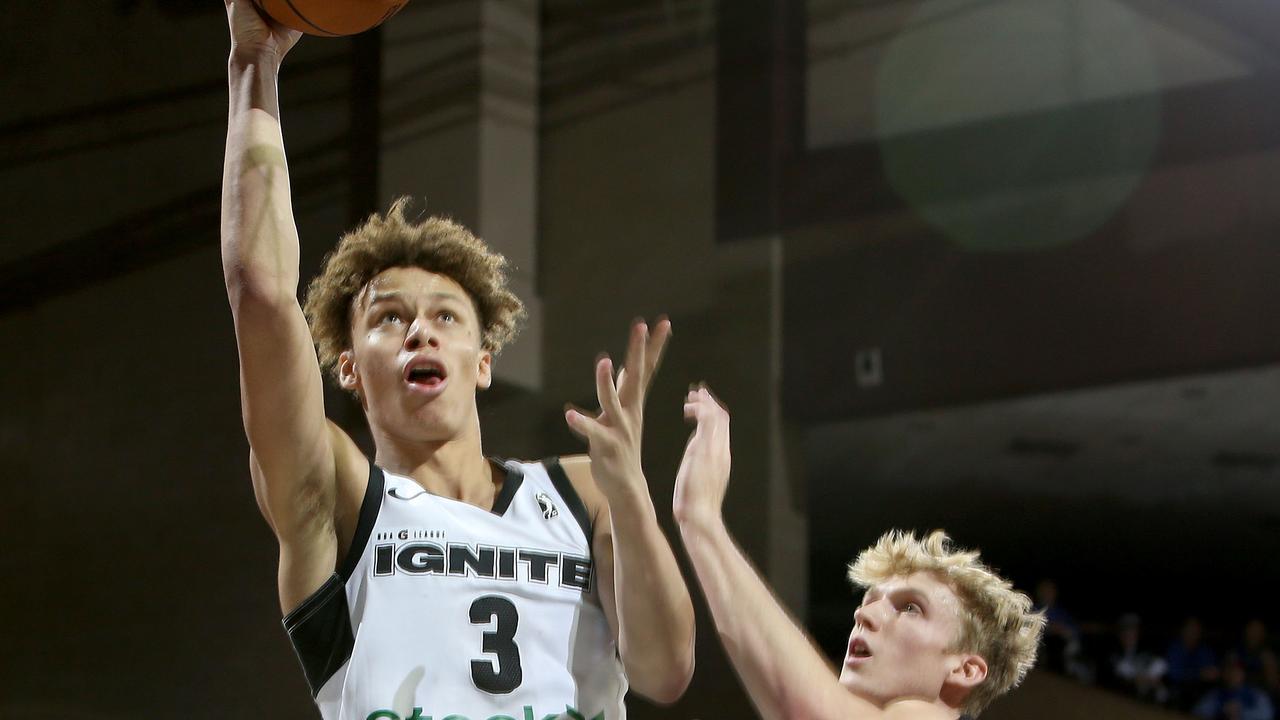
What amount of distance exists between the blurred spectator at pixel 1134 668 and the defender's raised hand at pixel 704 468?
701 centimetres

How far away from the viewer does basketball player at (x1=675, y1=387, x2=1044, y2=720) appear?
228cm

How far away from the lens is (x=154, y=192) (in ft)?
31.5

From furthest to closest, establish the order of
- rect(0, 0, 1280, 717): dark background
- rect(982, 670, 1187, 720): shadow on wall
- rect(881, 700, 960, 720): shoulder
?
1. rect(0, 0, 1280, 717): dark background
2. rect(982, 670, 1187, 720): shadow on wall
3. rect(881, 700, 960, 720): shoulder

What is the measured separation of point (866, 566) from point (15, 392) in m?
8.37

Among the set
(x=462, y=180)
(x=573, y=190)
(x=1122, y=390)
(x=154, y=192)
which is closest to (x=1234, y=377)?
(x=1122, y=390)

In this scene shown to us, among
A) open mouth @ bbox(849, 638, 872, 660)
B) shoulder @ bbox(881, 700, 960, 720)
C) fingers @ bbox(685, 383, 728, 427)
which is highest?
fingers @ bbox(685, 383, 728, 427)

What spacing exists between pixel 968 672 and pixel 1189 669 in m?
7.19

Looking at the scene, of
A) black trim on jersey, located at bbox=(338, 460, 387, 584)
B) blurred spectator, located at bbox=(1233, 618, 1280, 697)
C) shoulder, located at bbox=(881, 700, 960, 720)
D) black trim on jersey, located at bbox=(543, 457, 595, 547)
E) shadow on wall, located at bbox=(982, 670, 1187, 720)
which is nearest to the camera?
black trim on jersey, located at bbox=(338, 460, 387, 584)

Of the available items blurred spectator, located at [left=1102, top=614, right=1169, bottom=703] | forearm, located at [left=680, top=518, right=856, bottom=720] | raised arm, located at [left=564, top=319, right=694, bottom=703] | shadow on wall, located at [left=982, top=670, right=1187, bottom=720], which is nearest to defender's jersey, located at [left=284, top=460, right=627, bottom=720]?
raised arm, located at [left=564, top=319, right=694, bottom=703]

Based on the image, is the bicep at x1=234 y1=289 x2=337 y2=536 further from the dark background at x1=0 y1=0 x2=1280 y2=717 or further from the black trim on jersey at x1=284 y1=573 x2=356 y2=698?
the dark background at x1=0 y1=0 x2=1280 y2=717

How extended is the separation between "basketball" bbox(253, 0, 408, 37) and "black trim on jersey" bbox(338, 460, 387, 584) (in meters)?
0.71

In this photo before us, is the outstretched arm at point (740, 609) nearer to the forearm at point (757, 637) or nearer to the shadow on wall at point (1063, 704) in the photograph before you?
the forearm at point (757, 637)

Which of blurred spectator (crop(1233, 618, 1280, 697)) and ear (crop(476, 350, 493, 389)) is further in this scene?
blurred spectator (crop(1233, 618, 1280, 697))

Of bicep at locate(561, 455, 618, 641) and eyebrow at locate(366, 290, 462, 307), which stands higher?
eyebrow at locate(366, 290, 462, 307)
